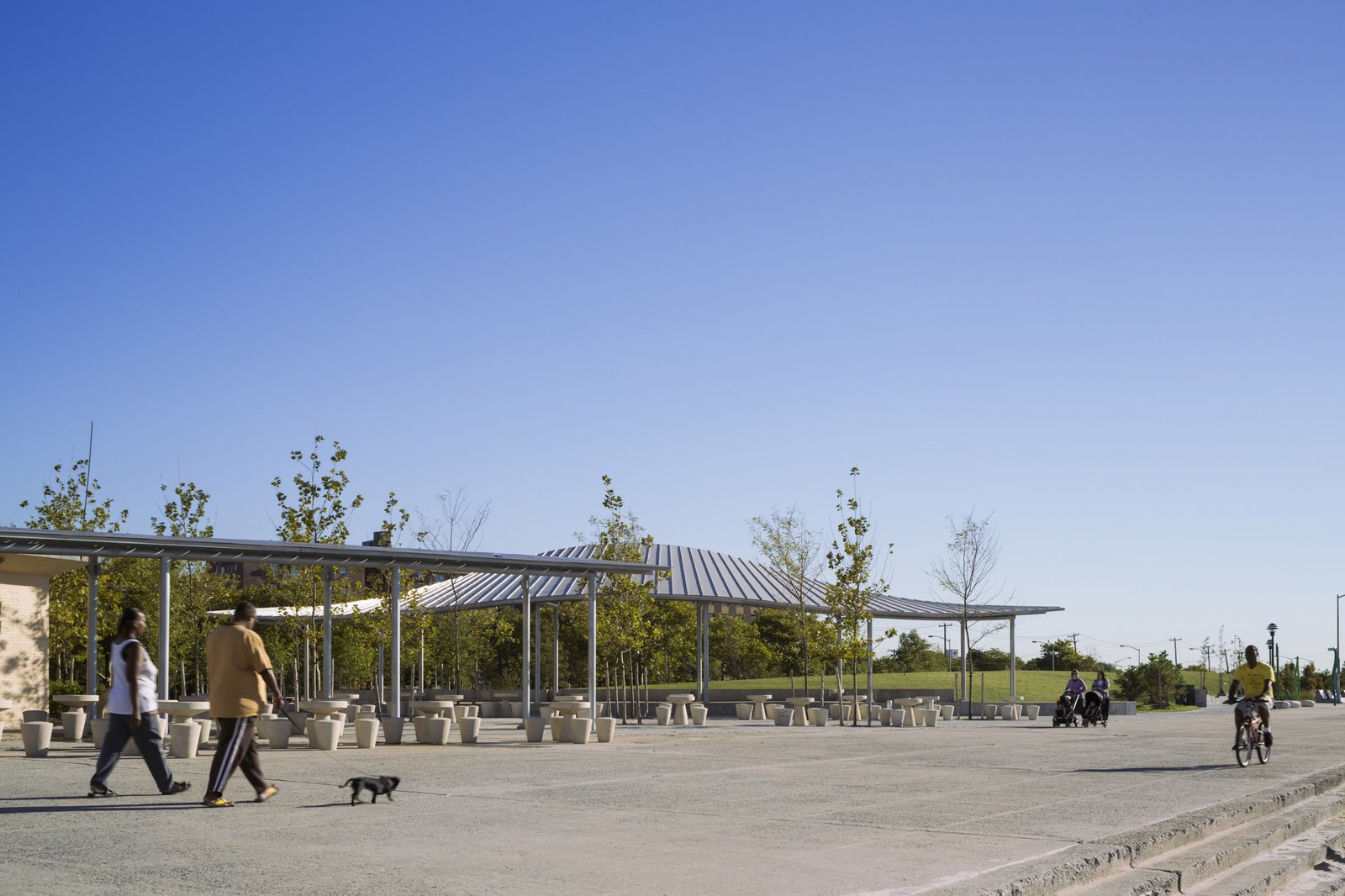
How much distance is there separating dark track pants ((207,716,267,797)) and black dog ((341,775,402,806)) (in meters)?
0.79

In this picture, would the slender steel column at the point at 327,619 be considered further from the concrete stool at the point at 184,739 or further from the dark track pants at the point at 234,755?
the dark track pants at the point at 234,755

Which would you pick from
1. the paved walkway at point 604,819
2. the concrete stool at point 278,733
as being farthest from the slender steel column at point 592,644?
the concrete stool at point 278,733

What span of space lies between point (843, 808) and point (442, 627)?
38.4 meters

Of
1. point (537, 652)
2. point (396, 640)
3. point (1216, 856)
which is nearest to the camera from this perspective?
point (1216, 856)

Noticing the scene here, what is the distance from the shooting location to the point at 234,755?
1008 centimetres

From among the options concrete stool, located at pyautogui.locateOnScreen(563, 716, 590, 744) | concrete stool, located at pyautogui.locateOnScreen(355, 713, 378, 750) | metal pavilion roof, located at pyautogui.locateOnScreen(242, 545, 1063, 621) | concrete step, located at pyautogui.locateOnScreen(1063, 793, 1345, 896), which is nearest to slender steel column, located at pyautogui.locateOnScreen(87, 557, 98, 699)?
concrete stool, located at pyautogui.locateOnScreen(355, 713, 378, 750)

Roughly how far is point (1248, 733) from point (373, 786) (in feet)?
37.1

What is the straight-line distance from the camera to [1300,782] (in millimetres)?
12930

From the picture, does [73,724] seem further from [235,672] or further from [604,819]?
[604,819]

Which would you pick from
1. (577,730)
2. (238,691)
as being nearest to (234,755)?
(238,691)

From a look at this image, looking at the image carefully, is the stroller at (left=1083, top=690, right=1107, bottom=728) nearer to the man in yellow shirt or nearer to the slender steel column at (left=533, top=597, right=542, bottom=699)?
the slender steel column at (left=533, top=597, right=542, bottom=699)

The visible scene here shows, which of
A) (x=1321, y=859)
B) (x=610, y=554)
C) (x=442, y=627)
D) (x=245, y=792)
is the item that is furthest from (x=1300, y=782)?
(x=442, y=627)

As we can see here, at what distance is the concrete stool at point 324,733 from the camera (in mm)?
18250

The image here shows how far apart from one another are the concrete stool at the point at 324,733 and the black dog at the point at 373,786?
8.09 meters
